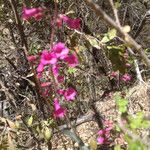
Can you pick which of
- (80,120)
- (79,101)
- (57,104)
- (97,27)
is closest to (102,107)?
(79,101)

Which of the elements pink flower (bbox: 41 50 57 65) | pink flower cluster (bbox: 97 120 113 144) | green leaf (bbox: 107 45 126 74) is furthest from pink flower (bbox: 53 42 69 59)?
Answer: pink flower cluster (bbox: 97 120 113 144)

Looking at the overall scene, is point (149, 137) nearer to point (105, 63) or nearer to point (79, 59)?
point (79, 59)

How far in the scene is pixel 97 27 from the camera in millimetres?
7074

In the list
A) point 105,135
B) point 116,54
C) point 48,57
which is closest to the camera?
point 48,57

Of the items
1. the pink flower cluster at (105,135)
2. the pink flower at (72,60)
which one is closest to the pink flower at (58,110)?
the pink flower at (72,60)

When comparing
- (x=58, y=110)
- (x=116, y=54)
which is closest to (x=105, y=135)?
(x=58, y=110)

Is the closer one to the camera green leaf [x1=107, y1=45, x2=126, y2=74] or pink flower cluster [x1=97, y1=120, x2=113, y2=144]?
green leaf [x1=107, y1=45, x2=126, y2=74]

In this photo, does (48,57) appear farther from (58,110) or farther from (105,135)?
(105,135)

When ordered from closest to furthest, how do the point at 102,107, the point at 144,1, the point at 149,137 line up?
the point at 149,137
the point at 102,107
the point at 144,1

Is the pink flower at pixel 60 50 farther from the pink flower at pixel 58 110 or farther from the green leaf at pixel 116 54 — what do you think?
the pink flower at pixel 58 110

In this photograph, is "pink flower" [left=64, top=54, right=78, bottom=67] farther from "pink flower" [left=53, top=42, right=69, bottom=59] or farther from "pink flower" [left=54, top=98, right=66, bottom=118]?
"pink flower" [left=54, top=98, right=66, bottom=118]

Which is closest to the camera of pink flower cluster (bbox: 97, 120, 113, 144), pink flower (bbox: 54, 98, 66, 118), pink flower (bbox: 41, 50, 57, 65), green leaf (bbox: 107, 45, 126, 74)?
pink flower (bbox: 41, 50, 57, 65)

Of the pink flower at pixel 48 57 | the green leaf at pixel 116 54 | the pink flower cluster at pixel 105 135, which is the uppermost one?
the pink flower at pixel 48 57

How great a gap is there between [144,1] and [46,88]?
4.98 metres
